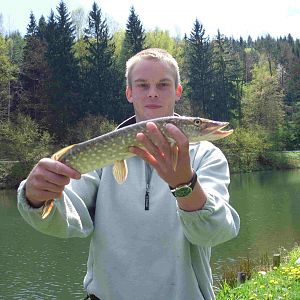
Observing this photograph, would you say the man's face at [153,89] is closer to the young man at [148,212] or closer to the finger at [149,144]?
the young man at [148,212]

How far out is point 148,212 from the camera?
246 cm

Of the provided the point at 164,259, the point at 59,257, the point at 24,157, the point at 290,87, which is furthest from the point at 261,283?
the point at 290,87

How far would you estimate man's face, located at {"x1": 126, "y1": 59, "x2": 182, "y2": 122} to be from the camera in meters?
2.70

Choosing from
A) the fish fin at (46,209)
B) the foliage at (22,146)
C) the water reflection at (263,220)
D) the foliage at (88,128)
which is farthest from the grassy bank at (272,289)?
the foliage at (88,128)

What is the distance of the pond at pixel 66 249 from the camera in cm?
1294

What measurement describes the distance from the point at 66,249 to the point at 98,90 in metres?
37.1

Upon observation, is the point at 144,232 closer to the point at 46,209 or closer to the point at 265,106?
the point at 46,209

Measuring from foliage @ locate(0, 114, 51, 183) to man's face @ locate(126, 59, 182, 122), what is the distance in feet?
113

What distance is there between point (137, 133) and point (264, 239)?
15799mm

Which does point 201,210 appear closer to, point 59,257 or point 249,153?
point 59,257

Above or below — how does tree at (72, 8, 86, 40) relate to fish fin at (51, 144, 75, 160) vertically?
above

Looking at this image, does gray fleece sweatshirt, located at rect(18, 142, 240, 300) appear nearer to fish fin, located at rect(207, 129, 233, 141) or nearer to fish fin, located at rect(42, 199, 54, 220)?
fish fin, located at rect(42, 199, 54, 220)

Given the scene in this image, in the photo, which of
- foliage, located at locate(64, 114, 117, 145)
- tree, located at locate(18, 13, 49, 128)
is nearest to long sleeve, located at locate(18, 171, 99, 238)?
foliage, located at locate(64, 114, 117, 145)

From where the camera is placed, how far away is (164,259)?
95.0 inches
